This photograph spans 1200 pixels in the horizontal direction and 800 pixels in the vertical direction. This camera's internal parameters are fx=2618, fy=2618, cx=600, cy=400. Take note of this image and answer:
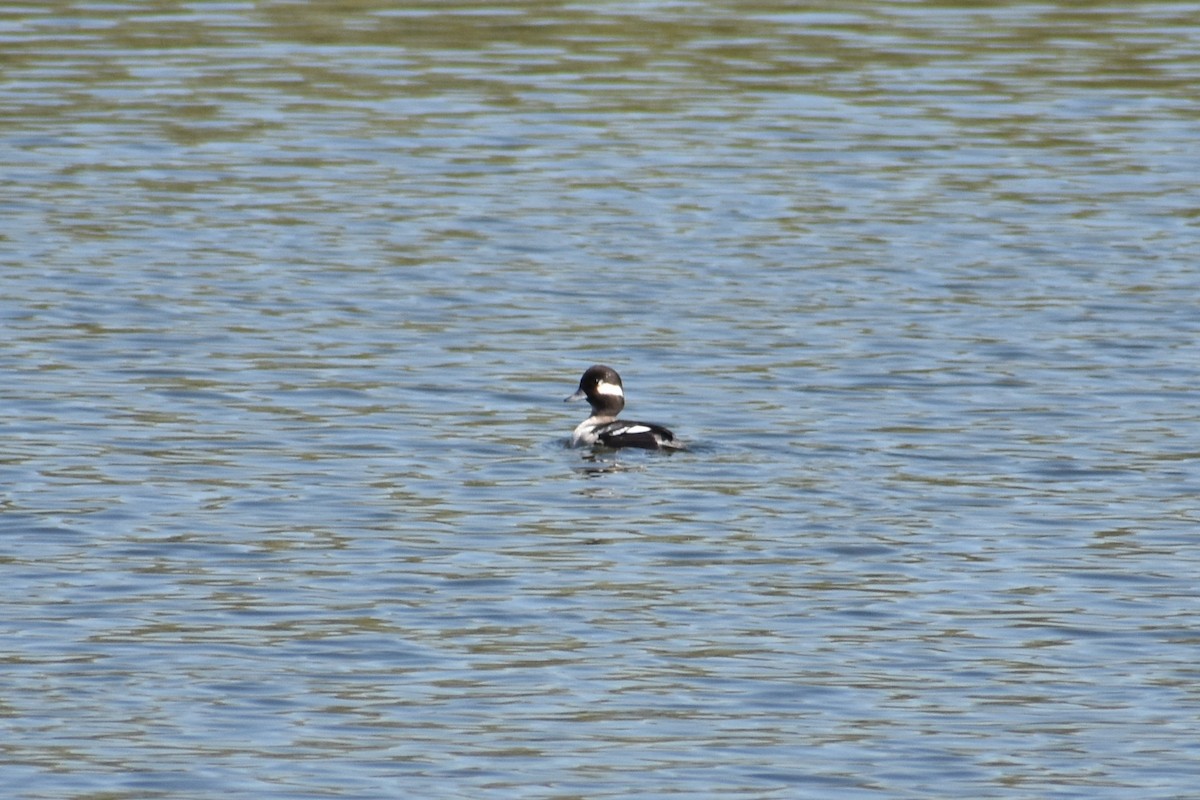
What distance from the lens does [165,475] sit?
15.4 metres

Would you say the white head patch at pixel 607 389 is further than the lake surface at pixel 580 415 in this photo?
Yes

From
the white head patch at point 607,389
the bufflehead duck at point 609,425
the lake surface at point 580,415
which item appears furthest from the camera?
the white head patch at point 607,389

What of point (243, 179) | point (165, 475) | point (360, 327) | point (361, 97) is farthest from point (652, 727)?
point (361, 97)

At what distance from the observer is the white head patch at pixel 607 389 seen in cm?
1723

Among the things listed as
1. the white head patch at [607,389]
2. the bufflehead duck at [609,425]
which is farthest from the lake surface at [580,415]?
the white head patch at [607,389]

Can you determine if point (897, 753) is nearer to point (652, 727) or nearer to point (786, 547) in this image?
point (652, 727)

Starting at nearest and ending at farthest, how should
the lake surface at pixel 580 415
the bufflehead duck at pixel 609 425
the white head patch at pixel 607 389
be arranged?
the lake surface at pixel 580 415 → the bufflehead duck at pixel 609 425 → the white head patch at pixel 607 389

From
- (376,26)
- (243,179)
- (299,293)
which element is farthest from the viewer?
(376,26)

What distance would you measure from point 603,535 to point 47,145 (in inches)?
616

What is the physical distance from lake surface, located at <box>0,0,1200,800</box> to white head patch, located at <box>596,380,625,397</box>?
500 millimetres

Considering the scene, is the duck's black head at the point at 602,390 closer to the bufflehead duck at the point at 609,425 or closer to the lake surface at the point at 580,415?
the bufflehead duck at the point at 609,425

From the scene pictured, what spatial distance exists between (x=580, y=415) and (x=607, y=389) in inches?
37.1

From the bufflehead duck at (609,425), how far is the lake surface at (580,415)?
0.21 meters

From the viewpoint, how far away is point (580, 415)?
18.2m
